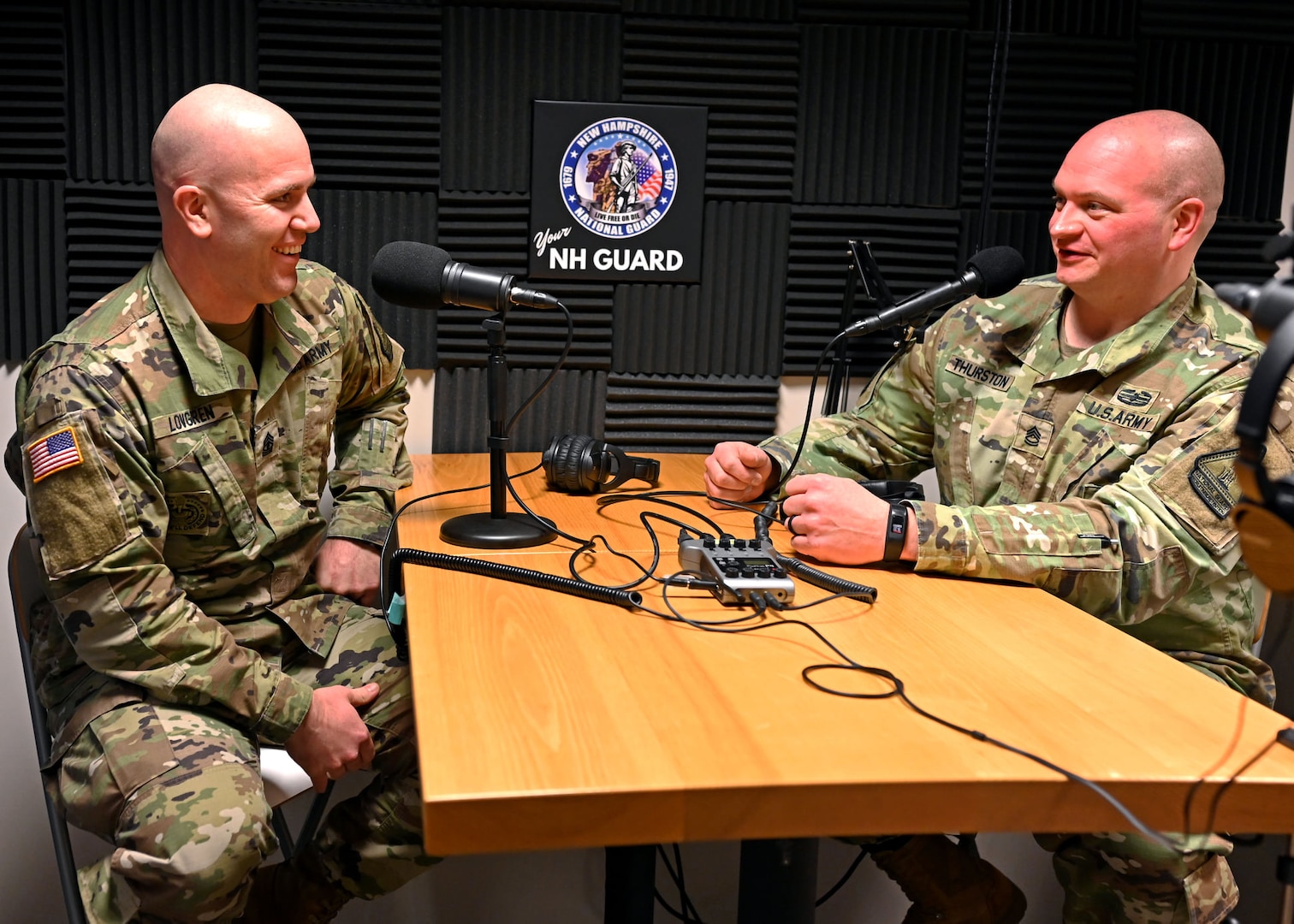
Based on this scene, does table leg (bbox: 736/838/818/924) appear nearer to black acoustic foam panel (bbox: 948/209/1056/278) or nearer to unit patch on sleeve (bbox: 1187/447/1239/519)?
unit patch on sleeve (bbox: 1187/447/1239/519)

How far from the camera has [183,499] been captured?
1990 millimetres

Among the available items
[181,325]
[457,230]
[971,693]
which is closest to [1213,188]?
[971,693]

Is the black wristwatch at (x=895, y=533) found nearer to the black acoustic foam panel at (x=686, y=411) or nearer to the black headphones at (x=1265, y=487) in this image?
the black headphones at (x=1265, y=487)

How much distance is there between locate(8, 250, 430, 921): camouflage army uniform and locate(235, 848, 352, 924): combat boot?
43 millimetres

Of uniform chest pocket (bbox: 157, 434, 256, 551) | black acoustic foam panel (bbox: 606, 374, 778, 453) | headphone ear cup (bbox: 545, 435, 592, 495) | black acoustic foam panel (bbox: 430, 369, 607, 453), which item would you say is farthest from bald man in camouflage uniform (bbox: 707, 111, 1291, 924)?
uniform chest pocket (bbox: 157, 434, 256, 551)

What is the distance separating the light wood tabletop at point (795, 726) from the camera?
1.17 m

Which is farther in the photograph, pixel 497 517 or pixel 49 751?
pixel 497 517

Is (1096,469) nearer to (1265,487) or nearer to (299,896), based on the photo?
(1265,487)

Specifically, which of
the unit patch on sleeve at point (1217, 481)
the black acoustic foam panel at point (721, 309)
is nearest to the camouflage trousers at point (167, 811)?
the black acoustic foam panel at point (721, 309)

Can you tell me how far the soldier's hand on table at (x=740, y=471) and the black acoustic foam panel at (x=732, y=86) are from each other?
92 cm

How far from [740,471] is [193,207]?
1.13 meters

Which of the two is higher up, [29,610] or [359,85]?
[359,85]

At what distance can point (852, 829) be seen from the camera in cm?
120

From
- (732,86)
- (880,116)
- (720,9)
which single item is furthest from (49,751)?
(880,116)
